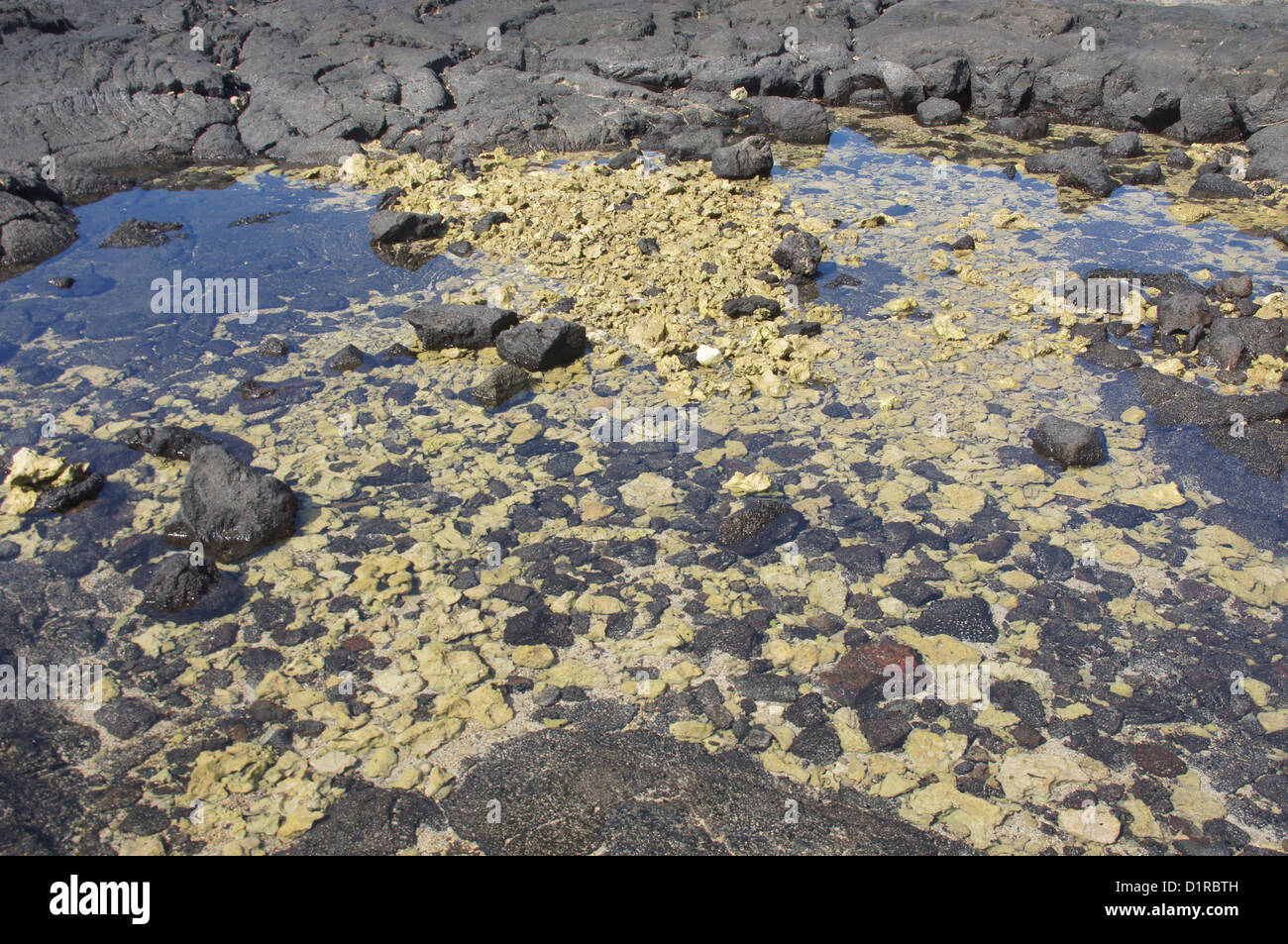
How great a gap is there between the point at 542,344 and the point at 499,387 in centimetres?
46

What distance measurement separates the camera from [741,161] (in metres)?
9.05

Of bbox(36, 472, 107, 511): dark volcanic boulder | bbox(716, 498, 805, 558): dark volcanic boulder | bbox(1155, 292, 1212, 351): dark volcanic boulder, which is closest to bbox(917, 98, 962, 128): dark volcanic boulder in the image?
bbox(1155, 292, 1212, 351): dark volcanic boulder

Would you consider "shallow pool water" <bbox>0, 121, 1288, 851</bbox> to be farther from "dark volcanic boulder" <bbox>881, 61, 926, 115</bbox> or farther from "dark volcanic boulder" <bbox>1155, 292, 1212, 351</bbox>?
"dark volcanic boulder" <bbox>881, 61, 926, 115</bbox>

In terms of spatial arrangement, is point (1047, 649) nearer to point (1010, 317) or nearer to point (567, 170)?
point (1010, 317)

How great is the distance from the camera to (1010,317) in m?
6.46

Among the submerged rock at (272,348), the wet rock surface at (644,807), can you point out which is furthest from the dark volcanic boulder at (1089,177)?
the wet rock surface at (644,807)

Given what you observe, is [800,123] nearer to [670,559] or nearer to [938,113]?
[938,113]

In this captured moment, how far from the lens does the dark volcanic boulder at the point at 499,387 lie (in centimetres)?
564

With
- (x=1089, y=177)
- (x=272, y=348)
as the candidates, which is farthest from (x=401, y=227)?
(x=1089, y=177)

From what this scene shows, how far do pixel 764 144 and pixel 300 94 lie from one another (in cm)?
591

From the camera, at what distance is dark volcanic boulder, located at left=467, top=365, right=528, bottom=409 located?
5.64 m

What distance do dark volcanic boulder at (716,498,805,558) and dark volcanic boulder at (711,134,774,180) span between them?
5.48 m

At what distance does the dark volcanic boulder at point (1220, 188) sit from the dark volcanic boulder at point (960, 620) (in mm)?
7064
